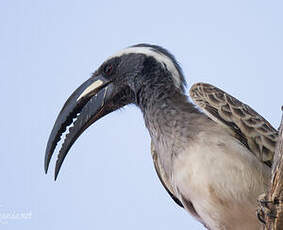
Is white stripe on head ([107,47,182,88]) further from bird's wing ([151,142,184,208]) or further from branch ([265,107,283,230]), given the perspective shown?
branch ([265,107,283,230])

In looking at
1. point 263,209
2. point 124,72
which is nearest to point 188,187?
point 263,209

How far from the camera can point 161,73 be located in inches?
158

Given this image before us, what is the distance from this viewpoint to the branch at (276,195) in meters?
2.49

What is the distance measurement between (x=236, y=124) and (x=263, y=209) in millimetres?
949

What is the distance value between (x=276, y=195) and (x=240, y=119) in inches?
40.7

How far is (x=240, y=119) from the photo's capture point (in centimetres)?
351

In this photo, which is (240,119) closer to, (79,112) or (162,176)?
(162,176)

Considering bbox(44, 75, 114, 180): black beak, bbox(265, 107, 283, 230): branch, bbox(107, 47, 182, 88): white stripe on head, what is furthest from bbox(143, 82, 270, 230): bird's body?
bbox(44, 75, 114, 180): black beak

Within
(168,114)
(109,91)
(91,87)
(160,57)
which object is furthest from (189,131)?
(91,87)

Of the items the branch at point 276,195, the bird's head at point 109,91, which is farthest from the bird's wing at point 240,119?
the branch at point 276,195

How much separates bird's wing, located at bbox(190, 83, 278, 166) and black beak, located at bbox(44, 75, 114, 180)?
818 millimetres

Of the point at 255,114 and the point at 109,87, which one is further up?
the point at 109,87

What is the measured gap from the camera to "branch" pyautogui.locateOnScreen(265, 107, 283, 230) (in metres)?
2.49

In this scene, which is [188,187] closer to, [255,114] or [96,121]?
[255,114]
